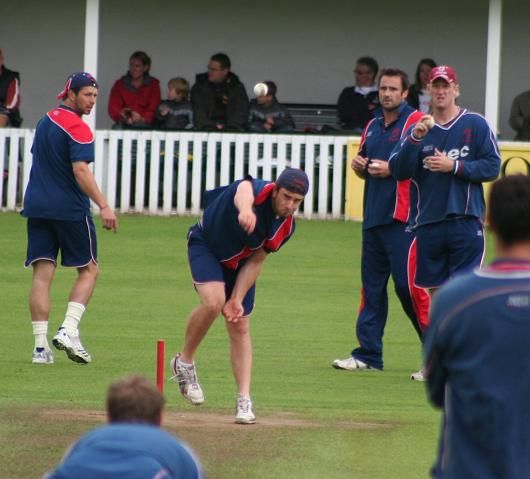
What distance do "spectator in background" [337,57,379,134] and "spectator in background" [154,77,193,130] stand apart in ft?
7.13

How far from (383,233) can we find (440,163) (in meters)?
1.15

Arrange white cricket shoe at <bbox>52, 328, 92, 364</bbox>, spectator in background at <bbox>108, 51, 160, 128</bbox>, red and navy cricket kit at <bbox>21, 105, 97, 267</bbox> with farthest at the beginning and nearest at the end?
spectator in background at <bbox>108, 51, 160, 128</bbox>
red and navy cricket kit at <bbox>21, 105, 97, 267</bbox>
white cricket shoe at <bbox>52, 328, 92, 364</bbox>

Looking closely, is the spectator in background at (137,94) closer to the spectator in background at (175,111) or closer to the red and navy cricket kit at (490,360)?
the spectator in background at (175,111)

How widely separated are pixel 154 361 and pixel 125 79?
37.7ft

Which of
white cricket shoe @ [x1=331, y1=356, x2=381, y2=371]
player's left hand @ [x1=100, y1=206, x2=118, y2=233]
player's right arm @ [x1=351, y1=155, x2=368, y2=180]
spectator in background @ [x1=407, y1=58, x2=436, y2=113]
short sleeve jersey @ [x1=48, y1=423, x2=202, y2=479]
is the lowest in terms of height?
white cricket shoe @ [x1=331, y1=356, x2=381, y2=371]

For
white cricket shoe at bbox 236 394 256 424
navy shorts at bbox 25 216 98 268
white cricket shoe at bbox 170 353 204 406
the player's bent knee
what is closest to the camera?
white cricket shoe at bbox 236 394 256 424

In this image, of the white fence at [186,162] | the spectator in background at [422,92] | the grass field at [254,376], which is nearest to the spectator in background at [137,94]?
the white fence at [186,162]

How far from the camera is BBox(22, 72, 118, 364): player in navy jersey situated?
1128 cm

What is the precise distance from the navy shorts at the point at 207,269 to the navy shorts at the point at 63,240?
2048mm

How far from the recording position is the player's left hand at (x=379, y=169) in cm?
1124

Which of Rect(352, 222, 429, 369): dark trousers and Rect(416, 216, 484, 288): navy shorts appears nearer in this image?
Rect(416, 216, 484, 288): navy shorts

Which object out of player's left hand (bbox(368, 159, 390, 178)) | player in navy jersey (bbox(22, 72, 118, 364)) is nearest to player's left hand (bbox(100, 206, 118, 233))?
player in navy jersey (bbox(22, 72, 118, 364))

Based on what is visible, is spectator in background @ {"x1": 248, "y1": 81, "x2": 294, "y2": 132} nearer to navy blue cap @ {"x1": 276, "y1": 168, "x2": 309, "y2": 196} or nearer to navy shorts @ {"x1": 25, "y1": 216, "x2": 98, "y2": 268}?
navy shorts @ {"x1": 25, "y1": 216, "x2": 98, "y2": 268}

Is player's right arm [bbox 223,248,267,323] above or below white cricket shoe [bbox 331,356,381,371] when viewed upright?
above
